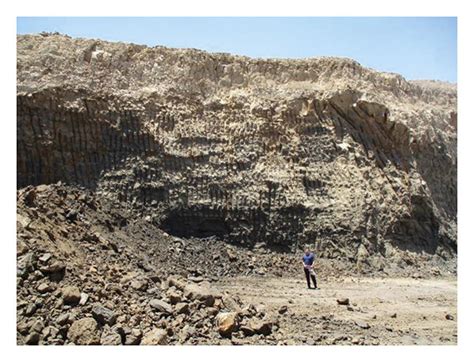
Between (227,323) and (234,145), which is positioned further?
(234,145)

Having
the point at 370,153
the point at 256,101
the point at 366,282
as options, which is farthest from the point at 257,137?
the point at 366,282

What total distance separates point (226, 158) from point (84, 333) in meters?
9.92

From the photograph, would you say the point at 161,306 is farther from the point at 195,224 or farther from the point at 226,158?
the point at 226,158

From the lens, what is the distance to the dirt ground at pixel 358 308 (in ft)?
27.4

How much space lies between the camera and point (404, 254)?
16.7 m

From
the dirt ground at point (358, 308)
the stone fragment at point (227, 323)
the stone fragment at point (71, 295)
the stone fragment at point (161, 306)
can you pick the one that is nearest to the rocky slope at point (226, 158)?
the dirt ground at point (358, 308)

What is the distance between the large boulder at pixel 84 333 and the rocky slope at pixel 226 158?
17.4ft

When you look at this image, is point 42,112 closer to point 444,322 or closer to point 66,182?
point 66,182

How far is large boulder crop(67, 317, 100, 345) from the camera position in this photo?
6758mm

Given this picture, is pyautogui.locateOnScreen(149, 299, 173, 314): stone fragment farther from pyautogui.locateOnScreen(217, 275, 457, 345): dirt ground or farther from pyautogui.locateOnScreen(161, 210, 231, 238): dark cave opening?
pyautogui.locateOnScreen(161, 210, 231, 238): dark cave opening

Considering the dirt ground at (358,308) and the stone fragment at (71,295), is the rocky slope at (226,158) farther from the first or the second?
the stone fragment at (71,295)

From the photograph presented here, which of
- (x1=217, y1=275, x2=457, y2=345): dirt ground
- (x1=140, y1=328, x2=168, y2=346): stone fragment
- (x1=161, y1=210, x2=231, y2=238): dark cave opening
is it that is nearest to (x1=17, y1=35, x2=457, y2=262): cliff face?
(x1=161, y1=210, x2=231, y2=238): dark cave opening

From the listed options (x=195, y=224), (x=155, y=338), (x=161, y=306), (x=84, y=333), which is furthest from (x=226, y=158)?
(x=84, y=333)

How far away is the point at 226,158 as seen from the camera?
16.2 m
